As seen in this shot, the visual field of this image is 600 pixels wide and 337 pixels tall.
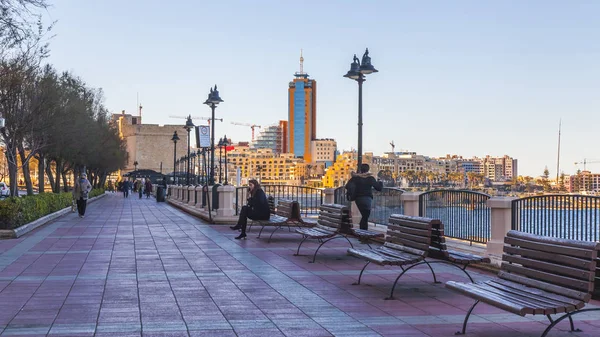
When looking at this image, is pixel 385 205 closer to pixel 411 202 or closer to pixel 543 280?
pixel 411 202

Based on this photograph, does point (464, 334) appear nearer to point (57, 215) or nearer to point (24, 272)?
point (24, 272)

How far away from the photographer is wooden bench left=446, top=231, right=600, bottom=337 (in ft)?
18.9

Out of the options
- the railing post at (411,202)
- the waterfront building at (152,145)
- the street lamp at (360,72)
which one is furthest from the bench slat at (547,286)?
the waterfront building at (152,145)

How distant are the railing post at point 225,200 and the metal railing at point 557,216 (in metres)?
12.9

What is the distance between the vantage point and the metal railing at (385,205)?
54.4 feet

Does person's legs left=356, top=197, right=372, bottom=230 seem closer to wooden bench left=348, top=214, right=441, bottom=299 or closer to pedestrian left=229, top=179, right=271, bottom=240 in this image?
pedestrian left=229, top=179, right=271, bottom=240

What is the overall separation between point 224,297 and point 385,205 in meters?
9.21

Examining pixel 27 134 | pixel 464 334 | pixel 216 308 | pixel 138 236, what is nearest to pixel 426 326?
pixel 464 334

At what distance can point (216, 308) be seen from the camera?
7887 millimetres

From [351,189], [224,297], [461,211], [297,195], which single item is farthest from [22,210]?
[224,297]

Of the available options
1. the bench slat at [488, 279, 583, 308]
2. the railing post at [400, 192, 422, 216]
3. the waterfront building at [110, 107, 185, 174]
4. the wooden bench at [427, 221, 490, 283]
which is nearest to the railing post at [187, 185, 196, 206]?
the railing post at [400, 192, 422, 216]

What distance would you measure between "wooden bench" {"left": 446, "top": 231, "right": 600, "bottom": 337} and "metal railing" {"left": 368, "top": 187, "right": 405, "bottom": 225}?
9.41 meters

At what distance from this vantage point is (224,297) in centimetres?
861

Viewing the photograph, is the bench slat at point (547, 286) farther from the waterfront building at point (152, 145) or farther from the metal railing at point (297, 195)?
the waterfront building at point (152, 145)
